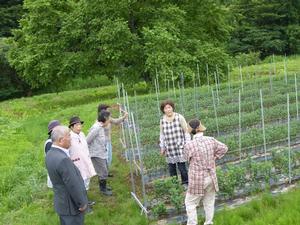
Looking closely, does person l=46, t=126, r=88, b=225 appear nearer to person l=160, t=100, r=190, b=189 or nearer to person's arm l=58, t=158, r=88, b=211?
person's arm l=58, t=158, r=88, b=211

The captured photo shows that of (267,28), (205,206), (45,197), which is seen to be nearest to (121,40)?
(45,197)

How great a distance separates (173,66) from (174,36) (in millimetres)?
1375

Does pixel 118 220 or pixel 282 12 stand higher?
pixel 282 12

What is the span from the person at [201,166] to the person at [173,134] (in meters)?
1.26

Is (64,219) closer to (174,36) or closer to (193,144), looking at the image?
(193,144)

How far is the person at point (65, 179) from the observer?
5332 millimetres

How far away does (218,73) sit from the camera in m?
20.8

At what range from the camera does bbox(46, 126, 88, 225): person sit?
533 centimetres

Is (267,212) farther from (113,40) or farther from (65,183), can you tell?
(113,40)

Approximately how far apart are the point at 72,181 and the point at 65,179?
9 cm

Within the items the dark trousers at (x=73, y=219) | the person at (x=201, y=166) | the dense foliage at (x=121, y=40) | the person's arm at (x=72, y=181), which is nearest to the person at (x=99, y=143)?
the person at (x=201, y=166)

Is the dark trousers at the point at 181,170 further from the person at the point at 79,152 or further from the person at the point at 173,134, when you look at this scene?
the person at the point at 79,152

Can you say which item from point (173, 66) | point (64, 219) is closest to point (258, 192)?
point (64, 219)

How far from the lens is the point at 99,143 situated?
313 inches
